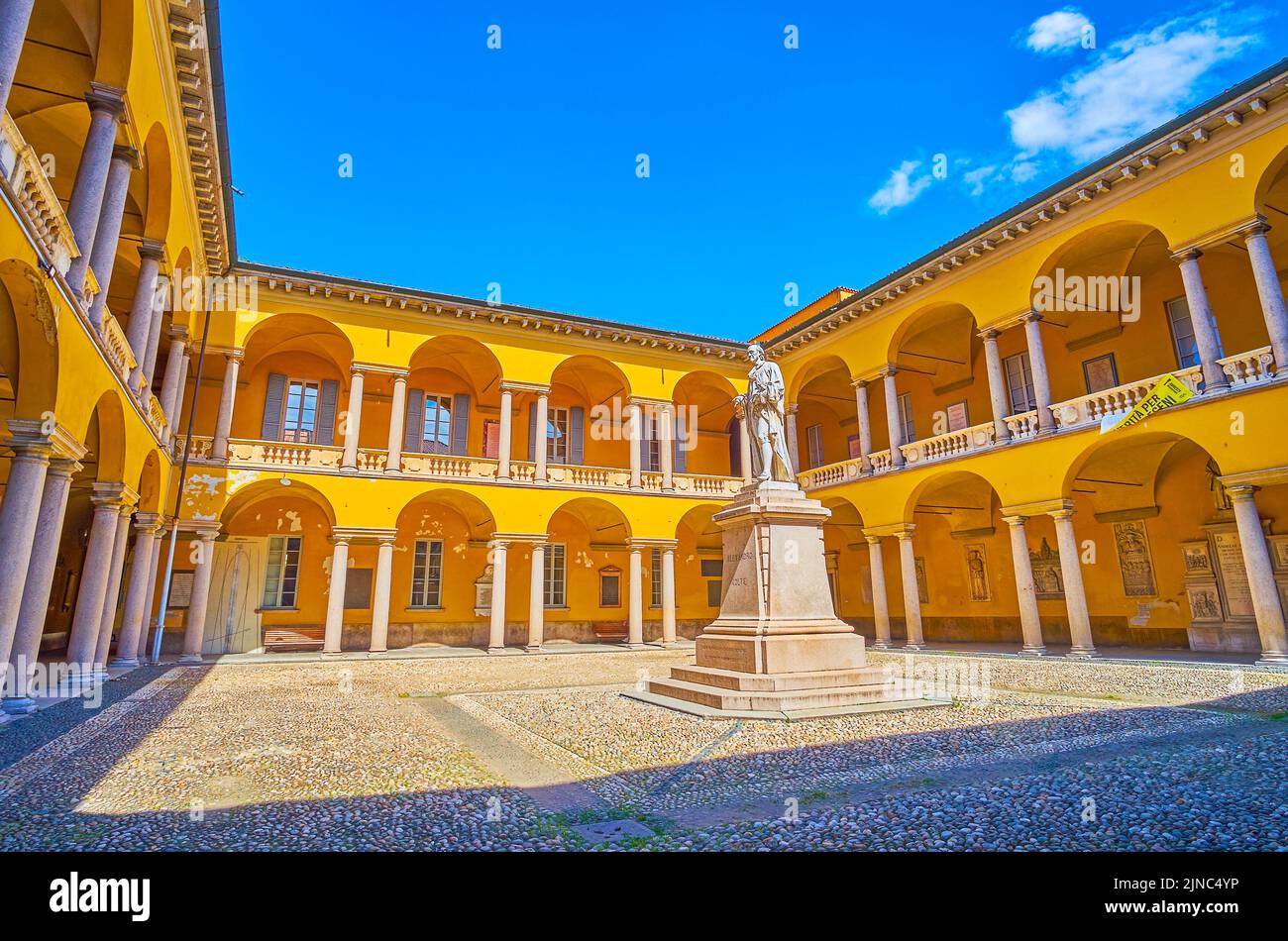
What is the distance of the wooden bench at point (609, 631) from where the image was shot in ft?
68.9

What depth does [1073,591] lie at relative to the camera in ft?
44.2

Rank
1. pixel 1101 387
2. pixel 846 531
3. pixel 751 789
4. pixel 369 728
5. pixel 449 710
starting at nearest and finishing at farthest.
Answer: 1. pixel 751 789
2. pixel 369 728
3. pixel 449 710
4. pixel 1101 387
5. pixel 846 531

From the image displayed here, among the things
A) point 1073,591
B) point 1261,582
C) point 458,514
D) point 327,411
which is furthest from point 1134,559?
point 327,411

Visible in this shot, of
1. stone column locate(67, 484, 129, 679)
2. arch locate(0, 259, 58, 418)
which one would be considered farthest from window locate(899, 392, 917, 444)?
arch locate(0, 259, 58, 418)

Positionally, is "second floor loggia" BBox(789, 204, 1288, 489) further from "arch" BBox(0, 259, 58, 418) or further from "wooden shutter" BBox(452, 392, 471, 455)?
"arch" BBox(0, 259, 58, 418)

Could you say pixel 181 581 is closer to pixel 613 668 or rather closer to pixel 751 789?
pixel 613 668

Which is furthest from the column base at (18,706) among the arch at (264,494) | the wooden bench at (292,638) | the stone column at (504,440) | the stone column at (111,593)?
the stone column at (504,440)

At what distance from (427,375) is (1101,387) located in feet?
60.0

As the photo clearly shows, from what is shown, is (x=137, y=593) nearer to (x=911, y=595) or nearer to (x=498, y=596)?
(x=498, y=596)

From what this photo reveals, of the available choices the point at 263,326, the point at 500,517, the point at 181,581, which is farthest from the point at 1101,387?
the point at 181,581

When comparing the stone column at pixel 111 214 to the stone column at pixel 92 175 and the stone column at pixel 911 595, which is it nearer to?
the stone column at pixel 92 175

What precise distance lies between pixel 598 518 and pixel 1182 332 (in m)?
15.6

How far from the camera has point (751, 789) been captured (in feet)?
13.4

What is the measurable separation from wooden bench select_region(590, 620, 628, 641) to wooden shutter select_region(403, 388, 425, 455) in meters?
7.86
